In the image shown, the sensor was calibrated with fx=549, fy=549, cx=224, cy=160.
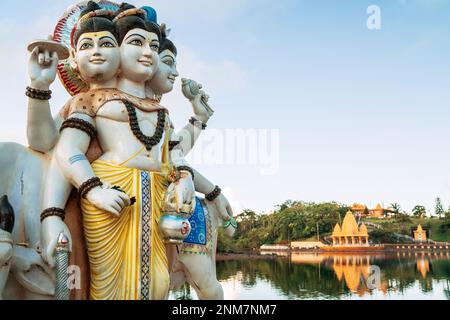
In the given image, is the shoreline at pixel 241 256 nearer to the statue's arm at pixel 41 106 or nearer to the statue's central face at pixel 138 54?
the statue's central face at pixel 138 54

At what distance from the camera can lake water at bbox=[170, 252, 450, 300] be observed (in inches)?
747

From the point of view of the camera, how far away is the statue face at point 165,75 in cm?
379

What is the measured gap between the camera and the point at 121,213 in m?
3.15

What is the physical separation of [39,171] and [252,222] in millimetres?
32228

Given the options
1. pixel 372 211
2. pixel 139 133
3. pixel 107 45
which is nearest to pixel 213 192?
pixel 139 133

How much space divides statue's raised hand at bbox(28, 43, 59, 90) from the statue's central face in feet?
1.68

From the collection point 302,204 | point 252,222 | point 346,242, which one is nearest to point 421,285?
point 346,242

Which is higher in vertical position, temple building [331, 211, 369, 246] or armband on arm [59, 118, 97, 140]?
temple building [331, 211, 369, 246]

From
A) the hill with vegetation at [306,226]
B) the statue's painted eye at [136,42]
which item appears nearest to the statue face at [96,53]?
the statue's painted eye at [136,42]

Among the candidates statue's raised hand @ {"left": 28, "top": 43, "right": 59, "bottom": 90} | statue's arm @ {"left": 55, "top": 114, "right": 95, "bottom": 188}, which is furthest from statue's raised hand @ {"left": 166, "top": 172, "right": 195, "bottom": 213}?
statue's raised hand @ {"left": 28, "top": 43, "right": 59, "bottom": 90}

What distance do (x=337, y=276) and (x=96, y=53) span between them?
924 inches

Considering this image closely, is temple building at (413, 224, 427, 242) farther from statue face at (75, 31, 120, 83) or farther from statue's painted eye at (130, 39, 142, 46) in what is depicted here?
statue face at (75, 31, 120, 83)

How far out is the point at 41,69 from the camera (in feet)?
10.1
